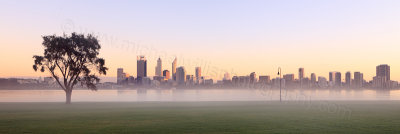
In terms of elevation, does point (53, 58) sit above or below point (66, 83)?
above

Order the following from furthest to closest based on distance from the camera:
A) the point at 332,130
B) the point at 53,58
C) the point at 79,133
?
the point at 53,58 < the point at 332,130 < the point at 79,133

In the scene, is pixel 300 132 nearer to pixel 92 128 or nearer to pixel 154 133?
pixel 154 133

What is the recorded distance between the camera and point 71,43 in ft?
186

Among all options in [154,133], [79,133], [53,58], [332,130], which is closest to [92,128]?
[79,133]

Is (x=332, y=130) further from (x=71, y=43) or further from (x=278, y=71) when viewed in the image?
(x=71, y=43)

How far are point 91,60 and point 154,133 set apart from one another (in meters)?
42.9

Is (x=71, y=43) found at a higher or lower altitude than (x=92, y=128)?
higher

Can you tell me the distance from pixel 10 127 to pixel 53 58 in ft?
119

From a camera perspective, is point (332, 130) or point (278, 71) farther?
point (278, 71)

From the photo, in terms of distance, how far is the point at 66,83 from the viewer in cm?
5856

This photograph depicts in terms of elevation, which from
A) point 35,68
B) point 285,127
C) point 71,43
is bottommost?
point 285,127

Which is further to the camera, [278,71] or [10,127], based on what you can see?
[278,71]

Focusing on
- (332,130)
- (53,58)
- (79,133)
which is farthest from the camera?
(53,58)

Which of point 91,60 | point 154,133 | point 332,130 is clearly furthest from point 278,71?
point 154,133
